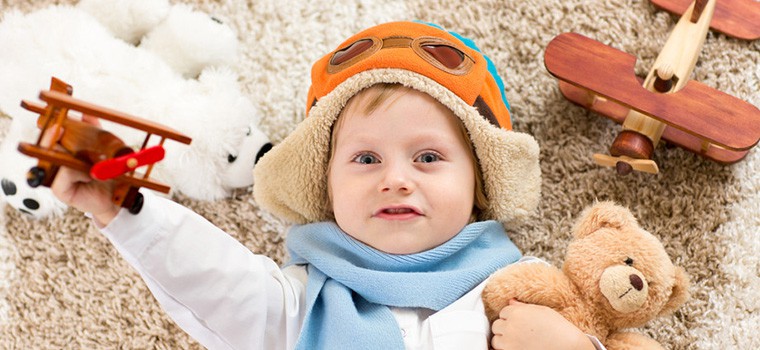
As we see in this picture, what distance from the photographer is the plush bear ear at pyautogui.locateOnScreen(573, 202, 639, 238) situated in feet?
3.42

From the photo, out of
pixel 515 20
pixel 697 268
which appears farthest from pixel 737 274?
pixel 515 20

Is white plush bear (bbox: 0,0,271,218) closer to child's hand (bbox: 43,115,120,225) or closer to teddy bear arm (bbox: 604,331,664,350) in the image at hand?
child's hand (bbox: 43,115,120,225)

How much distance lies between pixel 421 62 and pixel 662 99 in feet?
1.40

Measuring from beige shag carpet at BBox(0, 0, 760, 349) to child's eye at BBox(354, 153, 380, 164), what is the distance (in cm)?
33

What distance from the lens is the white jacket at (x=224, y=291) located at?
90 centimetres

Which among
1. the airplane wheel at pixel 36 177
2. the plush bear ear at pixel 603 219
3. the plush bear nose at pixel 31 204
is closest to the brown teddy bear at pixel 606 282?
the plush bear ear at pixel 603 219

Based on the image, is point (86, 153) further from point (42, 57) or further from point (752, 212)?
point (752, 212)

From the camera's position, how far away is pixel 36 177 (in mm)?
754

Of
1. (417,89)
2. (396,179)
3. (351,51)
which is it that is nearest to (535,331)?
(396,179)

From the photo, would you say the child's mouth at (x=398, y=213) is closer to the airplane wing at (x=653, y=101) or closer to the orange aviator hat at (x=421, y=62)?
the orange aviator hat at (x=421, y=62)

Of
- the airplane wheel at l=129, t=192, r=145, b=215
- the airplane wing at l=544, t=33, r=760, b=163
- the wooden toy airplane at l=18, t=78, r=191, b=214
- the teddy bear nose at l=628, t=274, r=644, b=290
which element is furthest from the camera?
the airplane wing at l=544, t=33, r=760, b=163

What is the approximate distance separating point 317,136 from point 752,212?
80 cm

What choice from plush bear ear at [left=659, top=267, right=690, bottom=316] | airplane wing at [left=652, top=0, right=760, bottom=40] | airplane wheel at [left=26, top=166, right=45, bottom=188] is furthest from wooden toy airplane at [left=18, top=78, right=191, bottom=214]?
airplane wing at [left=652, top=0, right=760, bottom=40]

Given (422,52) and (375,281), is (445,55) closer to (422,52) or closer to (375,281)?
(422,52)
